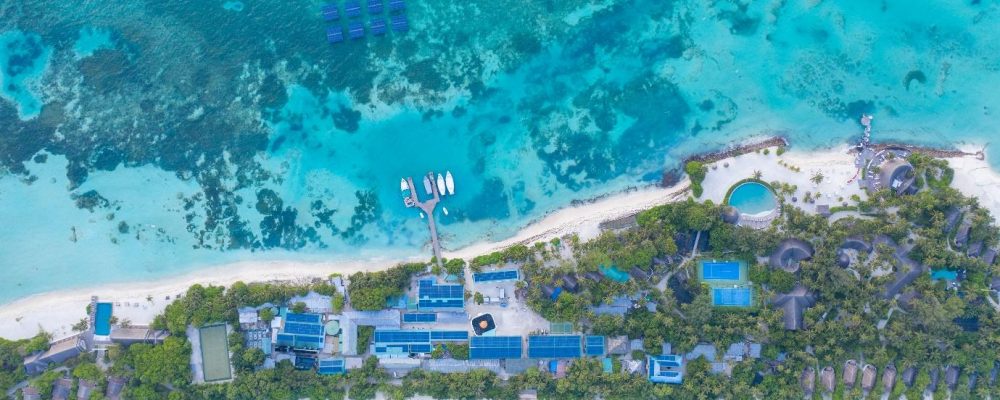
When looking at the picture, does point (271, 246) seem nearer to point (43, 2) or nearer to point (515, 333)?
point (515, 333)

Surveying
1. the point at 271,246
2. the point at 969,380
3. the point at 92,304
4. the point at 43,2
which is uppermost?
the point at 43,2

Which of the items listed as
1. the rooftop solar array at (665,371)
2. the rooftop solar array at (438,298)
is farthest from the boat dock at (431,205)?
the rooftop solar array at (665,371)

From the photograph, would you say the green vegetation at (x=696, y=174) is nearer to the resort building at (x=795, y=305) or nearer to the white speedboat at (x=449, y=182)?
the resort building at (x=795, y=305)

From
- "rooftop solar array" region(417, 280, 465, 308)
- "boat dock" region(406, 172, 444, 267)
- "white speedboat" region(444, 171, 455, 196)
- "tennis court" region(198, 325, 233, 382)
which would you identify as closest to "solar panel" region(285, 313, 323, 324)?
"tennis court" region(198, 325, 233, 382)

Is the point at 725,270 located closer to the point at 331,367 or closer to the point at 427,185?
the point at 427,185

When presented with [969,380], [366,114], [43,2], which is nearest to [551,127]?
[366,114]

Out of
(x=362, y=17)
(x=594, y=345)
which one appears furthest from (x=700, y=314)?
(x=362, y=17)
